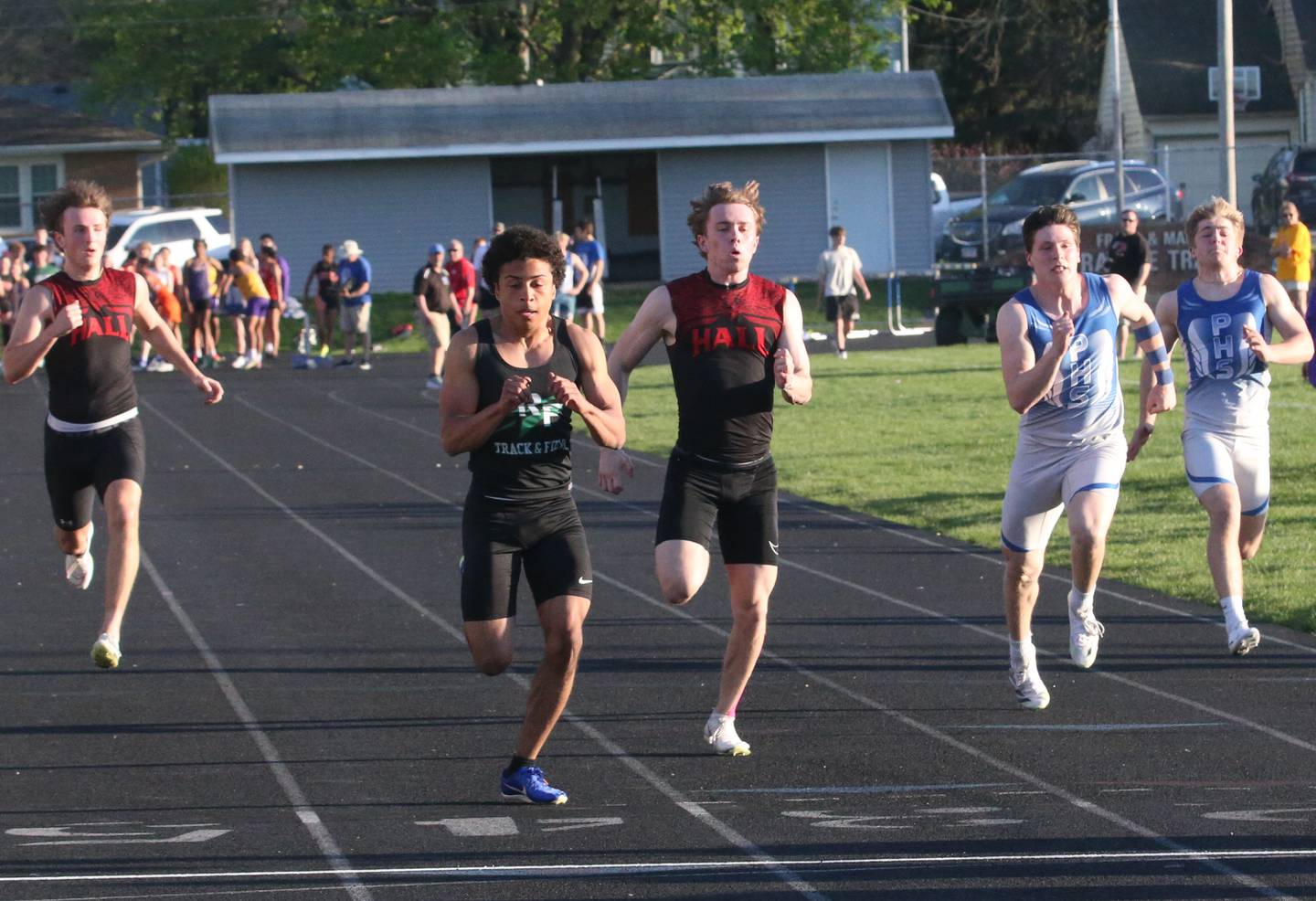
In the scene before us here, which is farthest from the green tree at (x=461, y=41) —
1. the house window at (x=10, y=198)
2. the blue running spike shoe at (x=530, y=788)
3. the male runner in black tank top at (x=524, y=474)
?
the blue running spike shoe at (x=530, y=788)

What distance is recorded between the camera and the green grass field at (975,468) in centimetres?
1080

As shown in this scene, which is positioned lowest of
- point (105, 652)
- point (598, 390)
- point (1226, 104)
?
point (105, 652)

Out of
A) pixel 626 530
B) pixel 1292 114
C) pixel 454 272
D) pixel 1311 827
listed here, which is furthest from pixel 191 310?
pixel 1292 114

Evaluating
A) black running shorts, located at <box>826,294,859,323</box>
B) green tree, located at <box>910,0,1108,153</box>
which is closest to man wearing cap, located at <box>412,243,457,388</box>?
black running shorts, located at <box>826,294,859,323</box>

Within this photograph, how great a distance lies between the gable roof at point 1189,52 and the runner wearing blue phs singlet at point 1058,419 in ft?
151

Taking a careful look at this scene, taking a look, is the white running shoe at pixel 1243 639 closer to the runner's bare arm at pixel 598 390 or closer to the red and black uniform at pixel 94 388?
→ the runner's bare arm at pixel 598 390

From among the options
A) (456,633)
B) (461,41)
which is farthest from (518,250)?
(461,41)

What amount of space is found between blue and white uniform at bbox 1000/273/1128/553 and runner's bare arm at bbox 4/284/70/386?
3870 millimetres

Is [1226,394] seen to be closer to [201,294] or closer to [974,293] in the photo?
[974,293]

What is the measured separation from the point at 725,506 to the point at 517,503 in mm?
980

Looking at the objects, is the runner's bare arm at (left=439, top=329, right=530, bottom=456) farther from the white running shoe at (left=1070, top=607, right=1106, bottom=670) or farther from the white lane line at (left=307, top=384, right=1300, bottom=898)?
the white running shoe at (left=1070, top=607, right=1106, bottom=670)

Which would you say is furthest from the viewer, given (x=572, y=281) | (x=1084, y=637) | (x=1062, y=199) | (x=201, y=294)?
(x=1062, y=199)

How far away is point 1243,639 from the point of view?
26.8 feet

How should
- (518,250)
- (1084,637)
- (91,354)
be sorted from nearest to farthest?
(518,250) → (1084,637) → (91,354)
